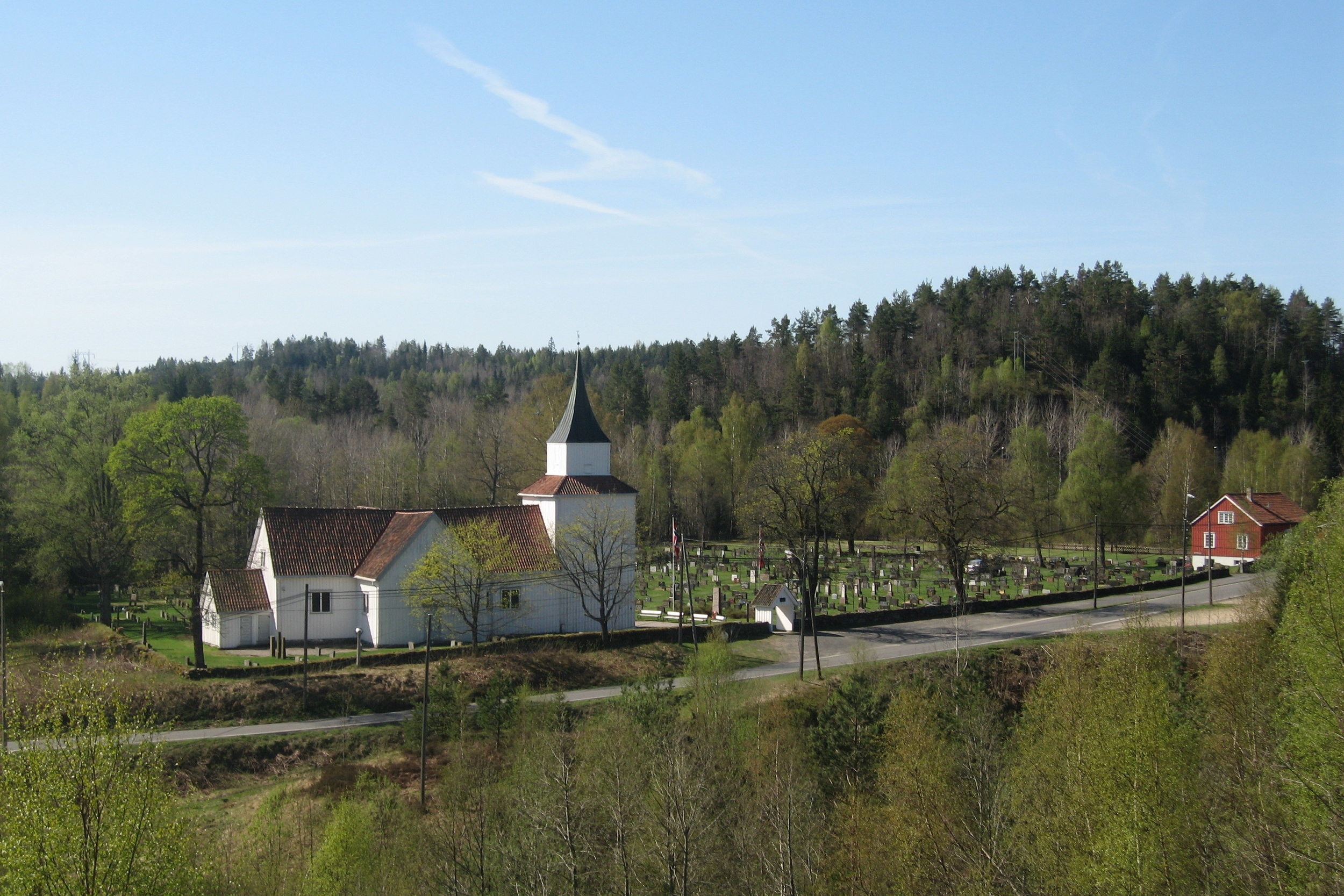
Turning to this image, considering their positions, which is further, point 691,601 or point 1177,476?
point 1177,476

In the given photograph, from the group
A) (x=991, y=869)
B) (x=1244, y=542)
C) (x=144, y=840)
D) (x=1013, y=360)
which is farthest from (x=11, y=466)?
(x=1013, y=360)

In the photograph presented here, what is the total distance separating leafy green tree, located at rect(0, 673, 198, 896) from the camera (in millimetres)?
12812

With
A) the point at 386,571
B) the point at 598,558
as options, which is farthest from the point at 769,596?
the point at 386,571

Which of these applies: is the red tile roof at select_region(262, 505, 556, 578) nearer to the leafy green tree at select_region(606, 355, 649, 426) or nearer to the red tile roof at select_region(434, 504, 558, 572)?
the red tile roof at select_region(434, 504, 558, 572)

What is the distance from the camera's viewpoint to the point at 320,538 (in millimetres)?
36969

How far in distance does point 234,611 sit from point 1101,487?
47040mm

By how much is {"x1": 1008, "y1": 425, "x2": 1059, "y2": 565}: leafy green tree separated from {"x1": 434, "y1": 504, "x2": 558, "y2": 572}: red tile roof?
24229 millimetres

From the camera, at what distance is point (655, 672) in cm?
3244

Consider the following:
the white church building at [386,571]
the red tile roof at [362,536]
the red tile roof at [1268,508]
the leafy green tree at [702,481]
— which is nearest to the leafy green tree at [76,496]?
the white church building at [386,571]

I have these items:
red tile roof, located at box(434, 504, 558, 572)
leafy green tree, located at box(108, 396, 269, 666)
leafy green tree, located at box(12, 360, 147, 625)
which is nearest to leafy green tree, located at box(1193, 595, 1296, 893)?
red tile roof, located at box(434, 504, 558, 572)

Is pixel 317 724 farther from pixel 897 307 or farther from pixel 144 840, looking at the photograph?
pixel 897 307

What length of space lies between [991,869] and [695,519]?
190 feet

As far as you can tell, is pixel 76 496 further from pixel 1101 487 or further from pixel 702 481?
pixel 1101 487

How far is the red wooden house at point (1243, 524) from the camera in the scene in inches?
2115
